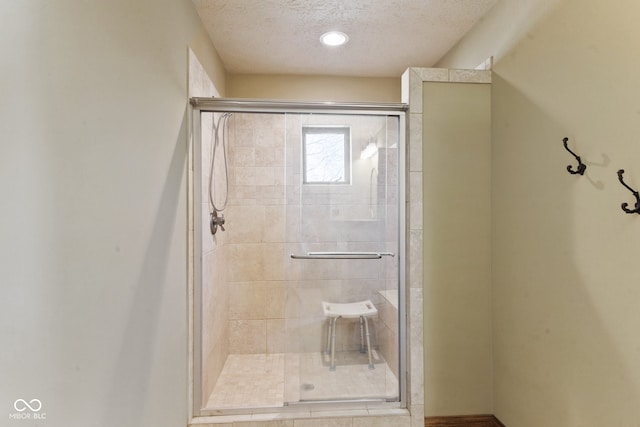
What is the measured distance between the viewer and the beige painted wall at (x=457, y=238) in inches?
82.7

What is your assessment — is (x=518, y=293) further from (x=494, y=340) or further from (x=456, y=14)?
(x=456, y=14)

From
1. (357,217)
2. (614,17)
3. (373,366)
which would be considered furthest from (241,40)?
(373,366)

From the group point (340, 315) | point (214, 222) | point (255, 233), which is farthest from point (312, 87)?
point (340, 315)

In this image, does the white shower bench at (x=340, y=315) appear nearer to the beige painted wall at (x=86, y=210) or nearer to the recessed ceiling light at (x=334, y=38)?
the beige painted wall at (x=86, y=210)

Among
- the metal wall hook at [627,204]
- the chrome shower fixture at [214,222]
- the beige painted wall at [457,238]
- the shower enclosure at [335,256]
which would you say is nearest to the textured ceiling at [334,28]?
the beige painted wall at [457,238]

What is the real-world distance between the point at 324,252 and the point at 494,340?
114cm

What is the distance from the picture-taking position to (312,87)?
3281 millimetres

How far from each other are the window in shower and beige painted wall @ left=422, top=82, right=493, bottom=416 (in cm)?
48

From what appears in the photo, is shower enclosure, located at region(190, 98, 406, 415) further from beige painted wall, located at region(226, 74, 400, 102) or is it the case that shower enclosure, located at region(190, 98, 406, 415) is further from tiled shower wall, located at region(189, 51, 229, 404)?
beige painted wall, located at region(226, 74, 400, 102)

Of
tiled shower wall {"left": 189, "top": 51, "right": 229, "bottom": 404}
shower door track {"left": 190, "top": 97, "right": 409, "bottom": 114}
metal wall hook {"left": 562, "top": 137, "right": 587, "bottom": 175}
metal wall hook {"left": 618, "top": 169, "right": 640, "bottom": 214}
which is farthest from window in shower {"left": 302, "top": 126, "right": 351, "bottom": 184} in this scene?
metal wall hook {"left": 618, "top": 169, "right": 640, "bottom": 214}

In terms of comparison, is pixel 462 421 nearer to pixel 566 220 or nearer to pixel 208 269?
pixel 566 220

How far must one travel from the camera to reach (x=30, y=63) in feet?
2.77

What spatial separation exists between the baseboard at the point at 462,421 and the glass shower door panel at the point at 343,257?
0.25 meters

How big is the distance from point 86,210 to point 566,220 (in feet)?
6.06
